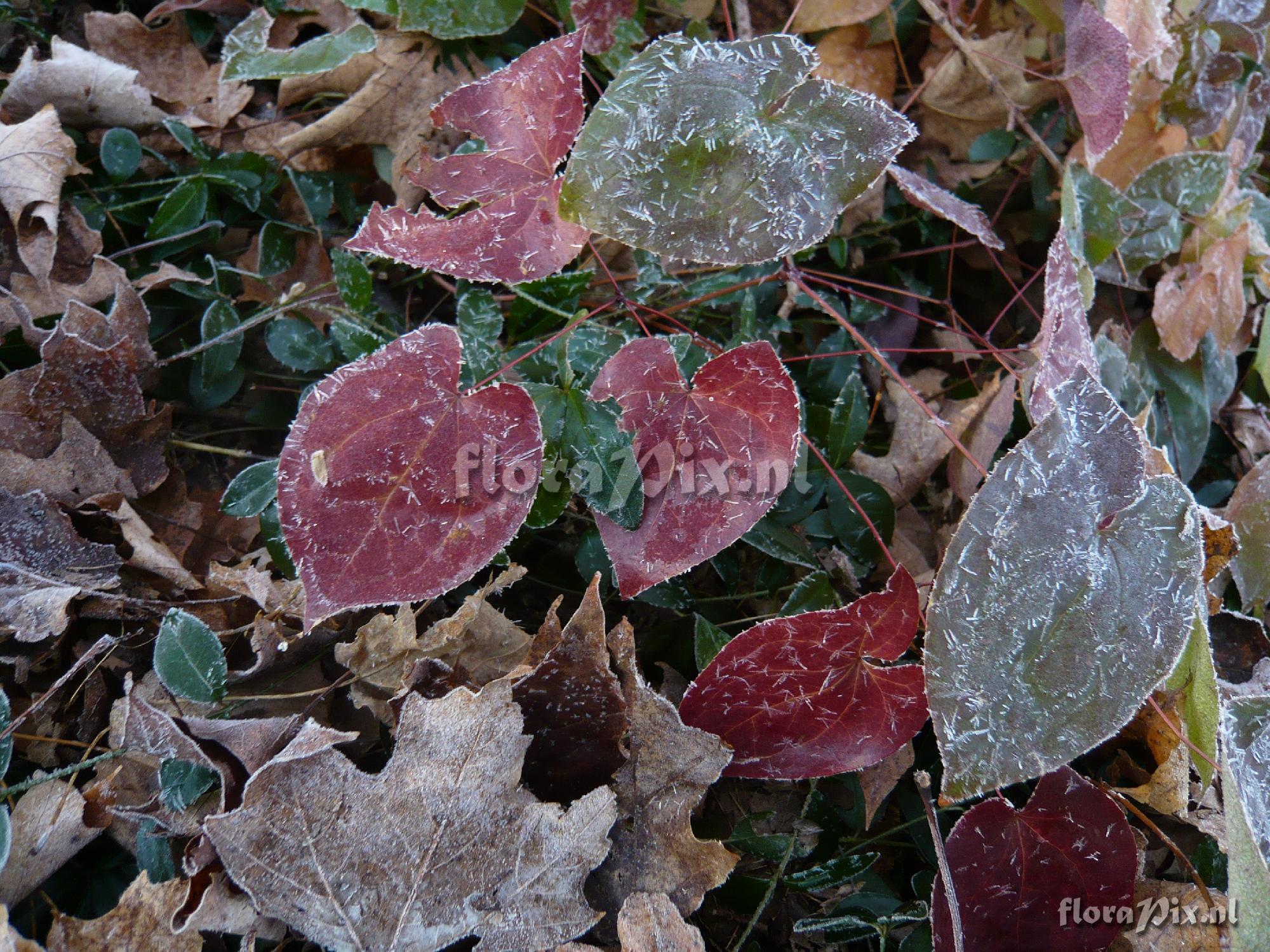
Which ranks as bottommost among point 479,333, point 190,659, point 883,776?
point 883,776

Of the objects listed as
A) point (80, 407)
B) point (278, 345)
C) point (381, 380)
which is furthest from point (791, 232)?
point (80, 407)

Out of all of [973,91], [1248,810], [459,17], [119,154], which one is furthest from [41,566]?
[973,91]

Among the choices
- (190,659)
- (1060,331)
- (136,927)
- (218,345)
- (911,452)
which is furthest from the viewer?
(911,452)

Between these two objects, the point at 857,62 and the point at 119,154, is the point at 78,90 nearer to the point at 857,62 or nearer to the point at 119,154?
the point at 119,154

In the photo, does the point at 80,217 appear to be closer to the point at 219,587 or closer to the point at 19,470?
the point at 19,470

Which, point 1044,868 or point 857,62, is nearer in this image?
point 1044,868

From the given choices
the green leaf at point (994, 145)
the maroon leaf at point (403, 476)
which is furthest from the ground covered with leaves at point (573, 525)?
the green leaf at point (994, 145)

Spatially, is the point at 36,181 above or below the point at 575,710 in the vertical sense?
above

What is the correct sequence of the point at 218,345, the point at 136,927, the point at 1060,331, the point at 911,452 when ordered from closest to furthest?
the point at 136,927 → the point at 1060,331 → the point at 218,345 → the point at 911,452
